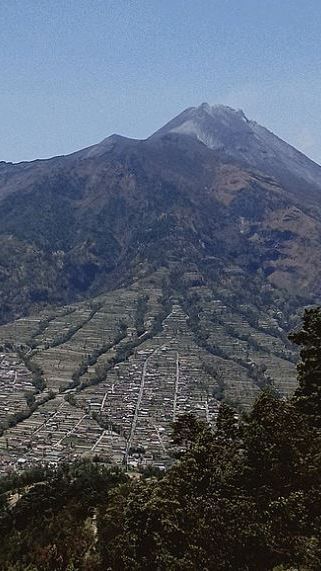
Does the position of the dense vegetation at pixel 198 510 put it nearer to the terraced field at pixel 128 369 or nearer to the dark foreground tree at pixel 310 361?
the dark foreground tree at pixel 310 361

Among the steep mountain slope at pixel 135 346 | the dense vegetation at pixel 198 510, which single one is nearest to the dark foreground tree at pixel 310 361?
the dense vegetation at pixel 198 510

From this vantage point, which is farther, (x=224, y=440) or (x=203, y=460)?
(x=224, y=440)

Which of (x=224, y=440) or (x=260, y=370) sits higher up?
(x=224, y=440)

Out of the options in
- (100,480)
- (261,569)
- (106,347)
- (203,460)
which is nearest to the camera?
(261,569)

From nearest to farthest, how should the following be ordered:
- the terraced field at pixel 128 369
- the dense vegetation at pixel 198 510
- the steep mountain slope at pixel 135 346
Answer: the dense vegetation at pixel 198 510 < the terraced field at pixel 128 369 < the steep mountain slope at pixel 135 346

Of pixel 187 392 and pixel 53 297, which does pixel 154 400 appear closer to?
pixel 187 392

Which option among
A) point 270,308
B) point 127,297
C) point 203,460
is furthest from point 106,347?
point 203,460
